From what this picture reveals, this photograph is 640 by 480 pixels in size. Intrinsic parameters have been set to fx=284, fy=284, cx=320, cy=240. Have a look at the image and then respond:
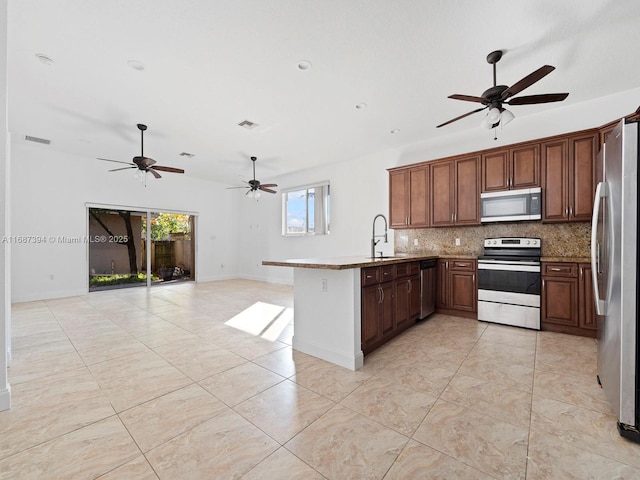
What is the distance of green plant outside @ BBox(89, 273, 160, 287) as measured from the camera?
268 inches

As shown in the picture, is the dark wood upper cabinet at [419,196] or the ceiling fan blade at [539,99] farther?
the dark wood upper cabinet at [419,196]

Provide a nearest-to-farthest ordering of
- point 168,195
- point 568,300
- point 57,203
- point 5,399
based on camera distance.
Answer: point 5,399
point 568,300
point 57,203
point 168,195

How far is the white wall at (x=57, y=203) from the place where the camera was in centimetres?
566

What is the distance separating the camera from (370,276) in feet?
9.19

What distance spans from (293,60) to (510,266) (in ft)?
12.1

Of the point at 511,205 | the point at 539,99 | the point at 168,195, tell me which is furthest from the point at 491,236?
the point at 168,195

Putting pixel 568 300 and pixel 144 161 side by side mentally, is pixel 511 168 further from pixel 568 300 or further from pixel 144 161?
pixel 144 161

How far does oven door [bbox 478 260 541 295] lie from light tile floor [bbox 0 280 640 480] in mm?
601

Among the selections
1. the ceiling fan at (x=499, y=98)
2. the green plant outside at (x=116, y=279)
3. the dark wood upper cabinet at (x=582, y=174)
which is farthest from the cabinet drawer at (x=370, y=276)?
the green plant outside at (x=116, y=279)

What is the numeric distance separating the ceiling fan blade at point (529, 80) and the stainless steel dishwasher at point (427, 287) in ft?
7.07

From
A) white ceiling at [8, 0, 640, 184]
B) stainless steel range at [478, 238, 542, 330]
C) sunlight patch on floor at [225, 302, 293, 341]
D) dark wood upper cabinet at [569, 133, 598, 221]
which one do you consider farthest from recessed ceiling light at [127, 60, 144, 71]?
dark wood upper cabinet at [569, 133, 598, 221]

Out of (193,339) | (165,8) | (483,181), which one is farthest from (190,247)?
(483,181)

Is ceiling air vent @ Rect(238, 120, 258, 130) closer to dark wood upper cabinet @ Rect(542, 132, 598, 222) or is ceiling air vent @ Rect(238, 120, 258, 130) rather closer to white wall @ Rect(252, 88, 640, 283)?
white wall @ Rect(252, 88, 640, 283)

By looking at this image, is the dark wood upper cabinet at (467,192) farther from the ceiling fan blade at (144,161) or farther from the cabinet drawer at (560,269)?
the ceiling fan blade at (144,161)
